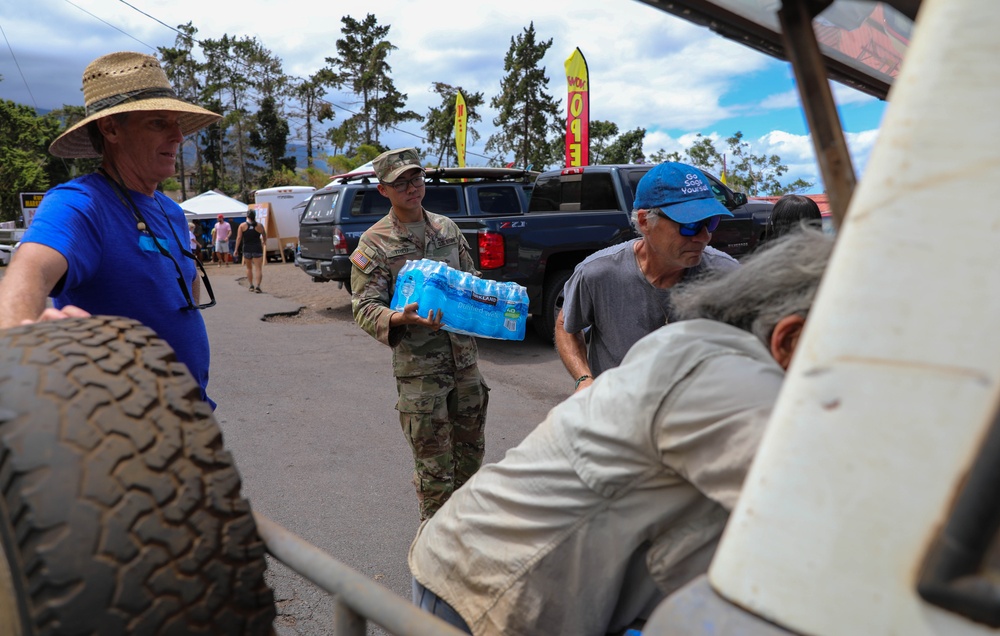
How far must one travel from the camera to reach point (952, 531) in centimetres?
69

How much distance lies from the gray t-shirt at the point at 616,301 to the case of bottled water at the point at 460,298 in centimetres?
44

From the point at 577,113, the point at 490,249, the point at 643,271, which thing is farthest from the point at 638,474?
the point at 577,113

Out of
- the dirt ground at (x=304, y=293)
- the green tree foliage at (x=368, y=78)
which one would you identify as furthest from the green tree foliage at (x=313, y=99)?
the dirt ground at (x=304, y=293)

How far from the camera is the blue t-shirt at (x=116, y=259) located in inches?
86.9

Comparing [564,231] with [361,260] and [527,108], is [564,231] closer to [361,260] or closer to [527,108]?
[361,260]

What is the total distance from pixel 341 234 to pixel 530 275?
3.33 meters

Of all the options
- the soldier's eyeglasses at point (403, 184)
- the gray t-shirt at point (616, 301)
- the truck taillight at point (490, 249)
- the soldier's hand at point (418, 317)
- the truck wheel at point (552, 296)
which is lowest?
the truck wheel at point (552, 296)

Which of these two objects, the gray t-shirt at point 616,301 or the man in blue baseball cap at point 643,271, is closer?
the man in blue baseball cap at point 643,271

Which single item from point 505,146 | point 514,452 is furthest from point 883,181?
point 505,146

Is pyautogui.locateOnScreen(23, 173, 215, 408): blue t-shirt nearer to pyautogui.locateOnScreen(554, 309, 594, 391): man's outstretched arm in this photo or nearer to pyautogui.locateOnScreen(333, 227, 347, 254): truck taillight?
pyautogui.locateOnScreen(554, 309, 594, 391): man's outstretched arm

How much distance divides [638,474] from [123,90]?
2.18 metres

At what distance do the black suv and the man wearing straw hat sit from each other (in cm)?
781

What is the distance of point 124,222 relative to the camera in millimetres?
2449

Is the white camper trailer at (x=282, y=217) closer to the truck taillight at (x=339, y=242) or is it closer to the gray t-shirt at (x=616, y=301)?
the truck taillight at (x=339, y=242)
